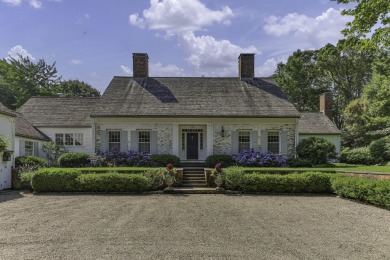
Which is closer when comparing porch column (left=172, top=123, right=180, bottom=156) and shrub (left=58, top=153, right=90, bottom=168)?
shrub (left=58, top=153, right=90, bottom=168)

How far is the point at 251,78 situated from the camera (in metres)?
22.9

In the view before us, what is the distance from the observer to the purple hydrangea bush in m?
18.0

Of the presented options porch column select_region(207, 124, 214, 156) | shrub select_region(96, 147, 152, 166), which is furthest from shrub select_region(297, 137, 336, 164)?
shrub select_region(96, 147, 152, 166)

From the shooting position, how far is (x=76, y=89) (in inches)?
1965

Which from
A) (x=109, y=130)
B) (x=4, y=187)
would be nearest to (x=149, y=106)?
(x=109, y=130)

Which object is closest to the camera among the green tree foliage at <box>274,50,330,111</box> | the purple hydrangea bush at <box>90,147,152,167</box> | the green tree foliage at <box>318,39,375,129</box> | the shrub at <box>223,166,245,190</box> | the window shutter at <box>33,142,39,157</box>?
the shrub at <box>223,166,245,190</box>

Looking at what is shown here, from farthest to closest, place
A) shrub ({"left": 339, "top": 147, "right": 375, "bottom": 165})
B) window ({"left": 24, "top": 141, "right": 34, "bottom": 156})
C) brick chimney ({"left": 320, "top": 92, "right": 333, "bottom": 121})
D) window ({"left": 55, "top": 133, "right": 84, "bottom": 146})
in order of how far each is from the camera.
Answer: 1. brick chimney ({"left": 320, "top": 92, "right": 333, "bottom": 121})
2. shrub ({"left": 339, "top": 147, "right": 375, "bottom": 165})
3. window ({"left": 55, "top": 133, "right": 84, "bottom": 146})
4. window ({"left": 24, "top": 141, "right": 34, "bottom": 156})

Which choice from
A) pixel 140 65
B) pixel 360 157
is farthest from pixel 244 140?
pixel 360 157

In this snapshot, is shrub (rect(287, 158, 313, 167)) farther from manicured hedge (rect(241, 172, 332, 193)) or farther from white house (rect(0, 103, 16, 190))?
white house (rect(0, 103, 16, 190))

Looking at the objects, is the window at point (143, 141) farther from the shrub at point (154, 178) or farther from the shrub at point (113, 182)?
the shrub at point (113, 182)

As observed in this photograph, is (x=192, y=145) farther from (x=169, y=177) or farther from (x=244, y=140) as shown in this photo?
(x=169, y=177)

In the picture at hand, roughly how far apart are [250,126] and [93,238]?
14.4 metres

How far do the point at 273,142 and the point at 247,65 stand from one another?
6571 millimetres

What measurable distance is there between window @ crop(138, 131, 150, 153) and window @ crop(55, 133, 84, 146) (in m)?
5.18
